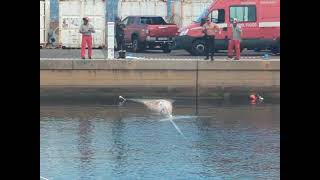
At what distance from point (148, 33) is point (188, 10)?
2.57 metres

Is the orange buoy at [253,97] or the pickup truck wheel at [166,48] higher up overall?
the pickup truck wheel at [166,48]

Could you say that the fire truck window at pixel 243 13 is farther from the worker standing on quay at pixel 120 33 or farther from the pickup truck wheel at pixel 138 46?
the worker standing on quay at pixel 120 33

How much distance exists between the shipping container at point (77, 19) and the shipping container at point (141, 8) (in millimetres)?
1049

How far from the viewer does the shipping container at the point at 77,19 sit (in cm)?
2805

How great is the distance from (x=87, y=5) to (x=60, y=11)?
1.12 meters

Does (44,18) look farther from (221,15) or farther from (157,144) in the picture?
(157,144)

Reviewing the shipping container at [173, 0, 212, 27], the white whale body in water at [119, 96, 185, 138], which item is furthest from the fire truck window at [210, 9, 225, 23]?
the white whale body in water at [119, 96, 185, 138]

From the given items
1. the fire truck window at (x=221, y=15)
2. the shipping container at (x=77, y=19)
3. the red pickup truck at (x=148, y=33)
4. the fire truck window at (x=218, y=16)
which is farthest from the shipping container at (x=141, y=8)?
the fire truck window at (x=221, y=15)

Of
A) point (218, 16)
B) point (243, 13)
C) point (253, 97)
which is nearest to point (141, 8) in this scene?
point (218, 16)

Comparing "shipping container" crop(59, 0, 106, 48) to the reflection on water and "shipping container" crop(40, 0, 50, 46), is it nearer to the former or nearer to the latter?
"shipping container" crop(40, 0, 50, 46)

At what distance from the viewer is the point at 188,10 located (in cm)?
2870
